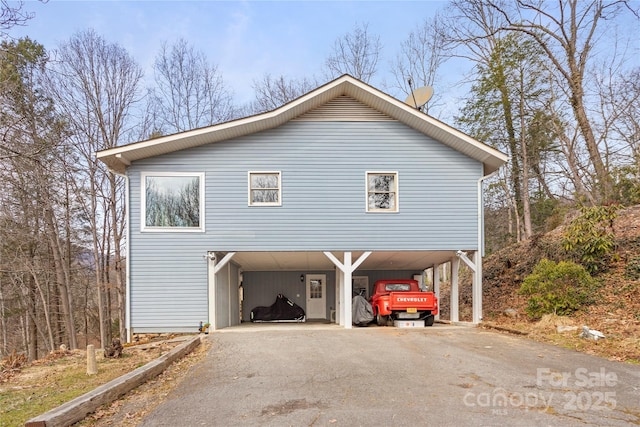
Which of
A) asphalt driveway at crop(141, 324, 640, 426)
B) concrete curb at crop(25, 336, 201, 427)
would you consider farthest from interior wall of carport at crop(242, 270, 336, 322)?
concrete curb at crop(25, 336, 201, 427)

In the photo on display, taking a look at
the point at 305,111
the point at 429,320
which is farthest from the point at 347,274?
the point at 305,111

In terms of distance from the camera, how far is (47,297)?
1978 cm

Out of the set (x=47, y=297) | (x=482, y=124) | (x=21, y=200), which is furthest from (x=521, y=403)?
(x=47, y=297)

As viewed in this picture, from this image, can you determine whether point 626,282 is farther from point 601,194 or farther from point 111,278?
point 111,278

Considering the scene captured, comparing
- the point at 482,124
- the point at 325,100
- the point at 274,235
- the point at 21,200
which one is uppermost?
the point at 482,124

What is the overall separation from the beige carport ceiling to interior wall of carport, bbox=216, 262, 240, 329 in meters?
0.44

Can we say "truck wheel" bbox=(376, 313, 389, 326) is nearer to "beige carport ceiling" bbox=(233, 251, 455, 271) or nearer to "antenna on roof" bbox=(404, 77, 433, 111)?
"beige carport ceiling" bbox=(233, 251, 455, 271)

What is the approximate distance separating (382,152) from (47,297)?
17459 millimetres

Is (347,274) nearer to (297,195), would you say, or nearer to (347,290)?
(347,290)

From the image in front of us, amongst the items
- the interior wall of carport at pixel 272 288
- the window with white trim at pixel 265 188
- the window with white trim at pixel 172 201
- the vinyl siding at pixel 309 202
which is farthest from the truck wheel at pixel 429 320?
the window with white trim at pixel 172 201

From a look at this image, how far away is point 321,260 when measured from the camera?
47.3 ft

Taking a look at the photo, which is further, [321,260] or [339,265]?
[321,260]

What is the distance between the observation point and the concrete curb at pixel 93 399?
12.8ft

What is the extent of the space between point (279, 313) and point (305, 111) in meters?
7.84
